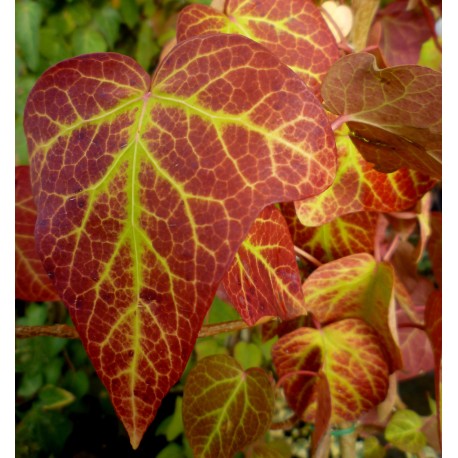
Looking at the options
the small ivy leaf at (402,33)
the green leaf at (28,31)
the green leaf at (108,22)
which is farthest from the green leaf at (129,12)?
the small ivy leaf at (402,33)

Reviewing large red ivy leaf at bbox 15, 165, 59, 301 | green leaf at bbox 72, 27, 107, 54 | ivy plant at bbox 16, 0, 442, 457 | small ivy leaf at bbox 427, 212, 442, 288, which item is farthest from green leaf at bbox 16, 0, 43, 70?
small ivy leaf at bbox 427, 212, 442, 288

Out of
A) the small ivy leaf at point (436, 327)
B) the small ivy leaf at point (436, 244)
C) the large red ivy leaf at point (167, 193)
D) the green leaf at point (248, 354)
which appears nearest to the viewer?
the large red ivy leaf at point (167, 193)

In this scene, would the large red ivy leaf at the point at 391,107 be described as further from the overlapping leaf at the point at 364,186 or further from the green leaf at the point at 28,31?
the green leaf at the point at 28,31

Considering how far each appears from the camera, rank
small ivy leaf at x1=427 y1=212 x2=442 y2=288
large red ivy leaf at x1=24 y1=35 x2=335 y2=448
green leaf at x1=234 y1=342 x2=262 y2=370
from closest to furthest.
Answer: large red ivy leaf at x1=24 y1=35 x2=335 y2=448
small ivy leaf at x1=427 y1=212 x2=442 y2=288
green leaf at x1=234 y1=342 x2=262 y2=370

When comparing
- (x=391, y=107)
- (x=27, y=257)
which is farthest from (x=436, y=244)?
(x=27, y=257)

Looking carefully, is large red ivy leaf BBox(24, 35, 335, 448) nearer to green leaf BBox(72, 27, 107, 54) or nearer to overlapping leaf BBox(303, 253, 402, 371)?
overlapping leaf BBox(303, 253, 402, 371)

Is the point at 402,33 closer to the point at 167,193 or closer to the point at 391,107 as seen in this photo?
the point at 391,107

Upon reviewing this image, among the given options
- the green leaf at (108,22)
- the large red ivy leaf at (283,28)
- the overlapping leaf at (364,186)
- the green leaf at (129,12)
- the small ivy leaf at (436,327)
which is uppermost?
the large red ivy leaf at (283,28)
